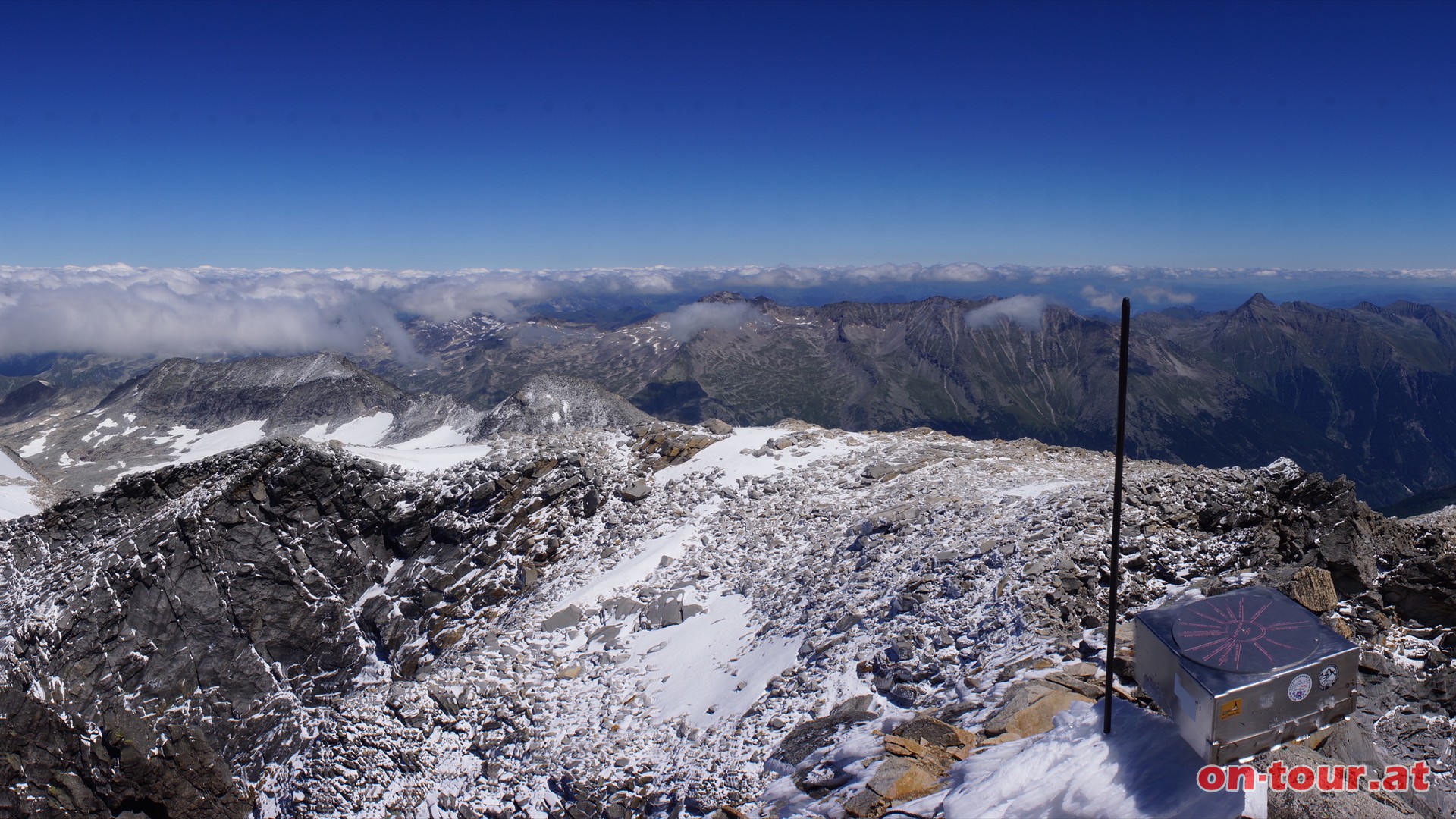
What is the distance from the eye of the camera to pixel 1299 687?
8180mm

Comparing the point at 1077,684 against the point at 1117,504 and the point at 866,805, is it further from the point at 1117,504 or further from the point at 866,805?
the point at 1117,504

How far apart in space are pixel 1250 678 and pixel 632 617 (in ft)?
62.5

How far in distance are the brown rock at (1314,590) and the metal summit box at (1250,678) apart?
5855 mm

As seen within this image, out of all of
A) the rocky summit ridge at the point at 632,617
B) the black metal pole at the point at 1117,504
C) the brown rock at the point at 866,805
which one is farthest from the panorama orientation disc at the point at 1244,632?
the brown rock at the point at 866,805

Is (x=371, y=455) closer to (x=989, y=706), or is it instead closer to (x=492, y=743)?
(x=492, y=743)

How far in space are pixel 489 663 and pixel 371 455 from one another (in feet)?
64.5

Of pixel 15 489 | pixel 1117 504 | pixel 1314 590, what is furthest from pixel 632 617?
pixel 15 489

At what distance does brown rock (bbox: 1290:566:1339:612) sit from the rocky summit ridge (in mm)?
58

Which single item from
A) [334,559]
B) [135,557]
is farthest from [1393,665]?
[135,557]

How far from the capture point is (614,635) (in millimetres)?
22875

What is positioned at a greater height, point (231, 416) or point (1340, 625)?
point (1340, 625)

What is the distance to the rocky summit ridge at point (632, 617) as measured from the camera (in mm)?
13500

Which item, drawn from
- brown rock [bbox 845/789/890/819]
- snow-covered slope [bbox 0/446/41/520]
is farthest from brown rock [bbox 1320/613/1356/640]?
snow-covered slope [bbox 0/446/41/520]

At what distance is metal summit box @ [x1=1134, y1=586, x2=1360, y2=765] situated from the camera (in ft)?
26.3
